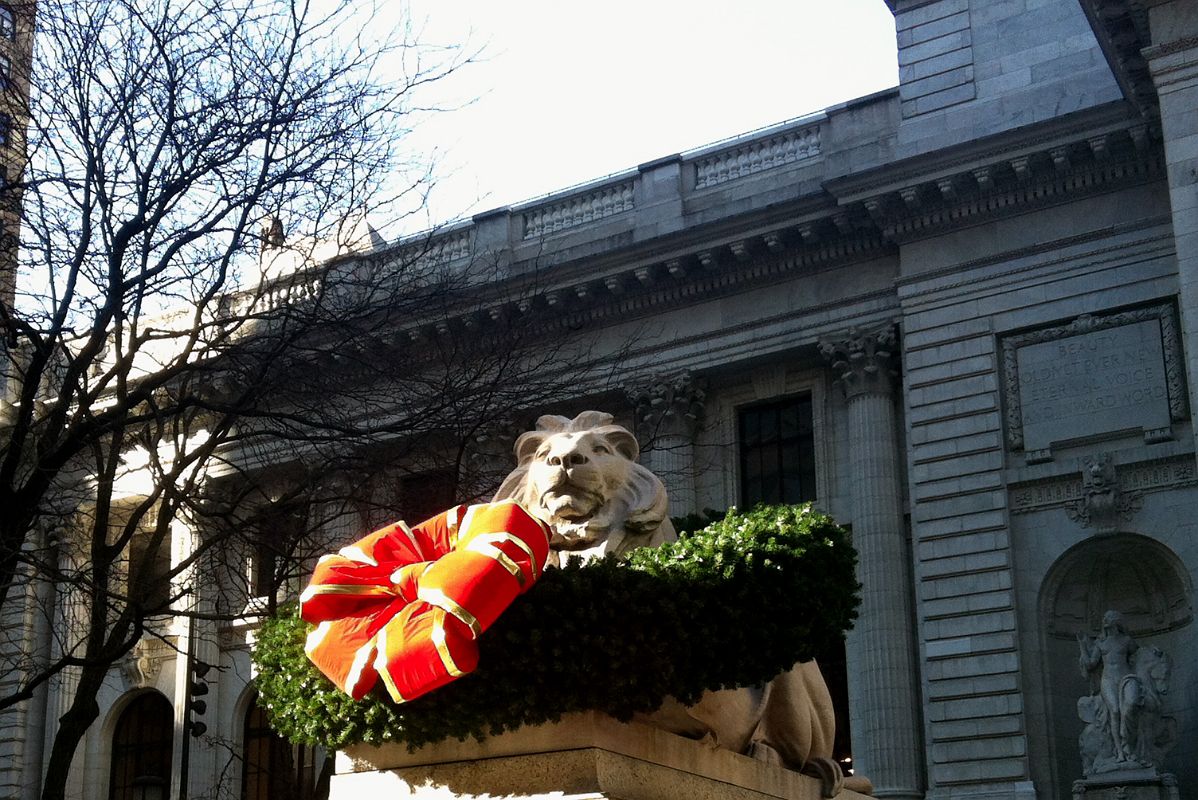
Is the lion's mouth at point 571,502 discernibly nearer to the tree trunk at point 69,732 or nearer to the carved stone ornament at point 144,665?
the tree trunk at point 69,732

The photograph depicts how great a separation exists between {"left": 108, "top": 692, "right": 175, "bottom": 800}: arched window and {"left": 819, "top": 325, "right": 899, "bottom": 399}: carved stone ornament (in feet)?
59.5

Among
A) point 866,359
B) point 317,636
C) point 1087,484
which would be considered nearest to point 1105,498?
point 1087,484

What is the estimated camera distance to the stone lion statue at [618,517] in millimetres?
7598

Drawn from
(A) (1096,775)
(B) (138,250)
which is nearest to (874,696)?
(A) (1096,775)

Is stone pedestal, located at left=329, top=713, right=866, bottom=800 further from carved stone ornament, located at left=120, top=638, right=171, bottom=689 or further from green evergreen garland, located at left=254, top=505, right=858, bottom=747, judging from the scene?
carved stone ornament, located at left=120, top=638, right=171, bottom=689

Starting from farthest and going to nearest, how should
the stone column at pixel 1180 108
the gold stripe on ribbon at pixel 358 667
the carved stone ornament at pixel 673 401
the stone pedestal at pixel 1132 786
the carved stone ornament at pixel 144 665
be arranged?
1. the carved stone ornament at pixel 144 665
2. the carved stone ornament at pixel 673 401
3. the stone pedestal at pixel 1132 786
4. the stone column at pixel 1180 108
5. the gold stripe on ribbon at pixel 358 667

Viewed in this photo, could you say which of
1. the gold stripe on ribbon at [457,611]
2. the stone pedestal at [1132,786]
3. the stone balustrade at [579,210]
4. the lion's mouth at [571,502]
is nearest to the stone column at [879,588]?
the stone pedestal at [1132,786]

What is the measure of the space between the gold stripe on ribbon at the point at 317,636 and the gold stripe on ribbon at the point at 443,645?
0.65m

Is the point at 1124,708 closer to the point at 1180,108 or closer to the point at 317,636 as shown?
the point at 1180,108

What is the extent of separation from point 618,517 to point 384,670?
5.64 ft

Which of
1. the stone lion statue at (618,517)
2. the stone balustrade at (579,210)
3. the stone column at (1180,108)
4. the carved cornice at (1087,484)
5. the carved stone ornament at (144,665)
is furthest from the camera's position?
the carved stone ornament at (144,665)

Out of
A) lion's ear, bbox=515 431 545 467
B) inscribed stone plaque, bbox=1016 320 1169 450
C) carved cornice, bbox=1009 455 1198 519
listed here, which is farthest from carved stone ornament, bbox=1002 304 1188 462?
lion's ear, bbox=515 431 545 467

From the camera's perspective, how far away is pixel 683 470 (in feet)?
104

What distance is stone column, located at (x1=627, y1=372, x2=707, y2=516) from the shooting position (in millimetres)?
31781
